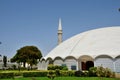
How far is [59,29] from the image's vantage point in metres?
65.8

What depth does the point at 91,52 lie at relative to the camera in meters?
42.8

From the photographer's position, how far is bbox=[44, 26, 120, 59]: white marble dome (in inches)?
1647

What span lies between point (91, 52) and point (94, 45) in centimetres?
171

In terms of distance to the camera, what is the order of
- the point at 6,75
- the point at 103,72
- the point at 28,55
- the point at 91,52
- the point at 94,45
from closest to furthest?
the point at 103,72 < the point at 6,75 < the point at 91,52 < the point at 94,45 < the point at 28,55

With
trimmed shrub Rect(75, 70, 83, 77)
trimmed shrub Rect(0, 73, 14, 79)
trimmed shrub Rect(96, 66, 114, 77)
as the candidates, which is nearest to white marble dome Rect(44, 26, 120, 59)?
A: trimmed shrub Rect(96, 66, 114, 77)

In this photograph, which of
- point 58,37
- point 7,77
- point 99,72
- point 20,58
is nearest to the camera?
point 99,72

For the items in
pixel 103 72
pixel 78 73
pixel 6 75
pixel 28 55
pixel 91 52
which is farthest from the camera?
pixel 28 55

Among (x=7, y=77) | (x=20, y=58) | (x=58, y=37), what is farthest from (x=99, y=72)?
(x=20, y=58)

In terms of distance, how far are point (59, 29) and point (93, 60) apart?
81.1ft

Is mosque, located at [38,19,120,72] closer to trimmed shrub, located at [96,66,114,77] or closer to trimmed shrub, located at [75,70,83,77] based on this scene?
trimmed shrub, located at [96,66,114,77]

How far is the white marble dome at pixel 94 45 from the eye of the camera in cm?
4184

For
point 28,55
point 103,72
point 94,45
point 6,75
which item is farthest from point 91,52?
point 28,55

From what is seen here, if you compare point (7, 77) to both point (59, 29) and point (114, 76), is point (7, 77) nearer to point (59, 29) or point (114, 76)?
point (114, 76)

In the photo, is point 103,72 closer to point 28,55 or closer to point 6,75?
point 6,75
